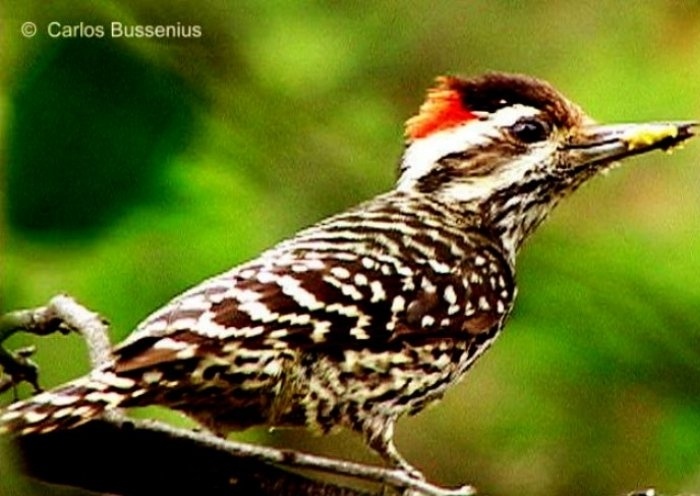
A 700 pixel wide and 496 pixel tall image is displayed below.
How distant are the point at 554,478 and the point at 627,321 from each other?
0.30 m

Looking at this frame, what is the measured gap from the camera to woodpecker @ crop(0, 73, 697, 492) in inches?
61.3

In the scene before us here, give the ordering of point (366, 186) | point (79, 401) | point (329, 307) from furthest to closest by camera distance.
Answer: point (366, 186)
point (329, 307)
point (79, 401)

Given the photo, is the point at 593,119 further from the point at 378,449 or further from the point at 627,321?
the point at 378,449

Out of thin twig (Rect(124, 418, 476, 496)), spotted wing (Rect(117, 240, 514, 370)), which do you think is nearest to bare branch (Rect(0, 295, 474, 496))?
thin twig (Rect(124, 418, 476, 496))

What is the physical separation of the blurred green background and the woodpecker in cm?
4

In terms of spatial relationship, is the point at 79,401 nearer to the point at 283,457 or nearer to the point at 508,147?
the point at 283,457

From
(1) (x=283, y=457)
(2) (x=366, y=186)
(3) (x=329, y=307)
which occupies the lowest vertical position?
(1) (x=283, y=457)

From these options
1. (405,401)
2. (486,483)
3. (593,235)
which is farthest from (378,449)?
(593,235)

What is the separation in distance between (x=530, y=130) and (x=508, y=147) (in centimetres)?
3

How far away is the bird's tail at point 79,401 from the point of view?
1521 mm

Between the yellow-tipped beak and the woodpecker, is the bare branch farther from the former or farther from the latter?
the yellow-tipped beak

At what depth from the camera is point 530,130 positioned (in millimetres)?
1832

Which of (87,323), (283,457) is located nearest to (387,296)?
(283,457)

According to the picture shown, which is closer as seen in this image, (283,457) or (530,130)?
(283,457)
